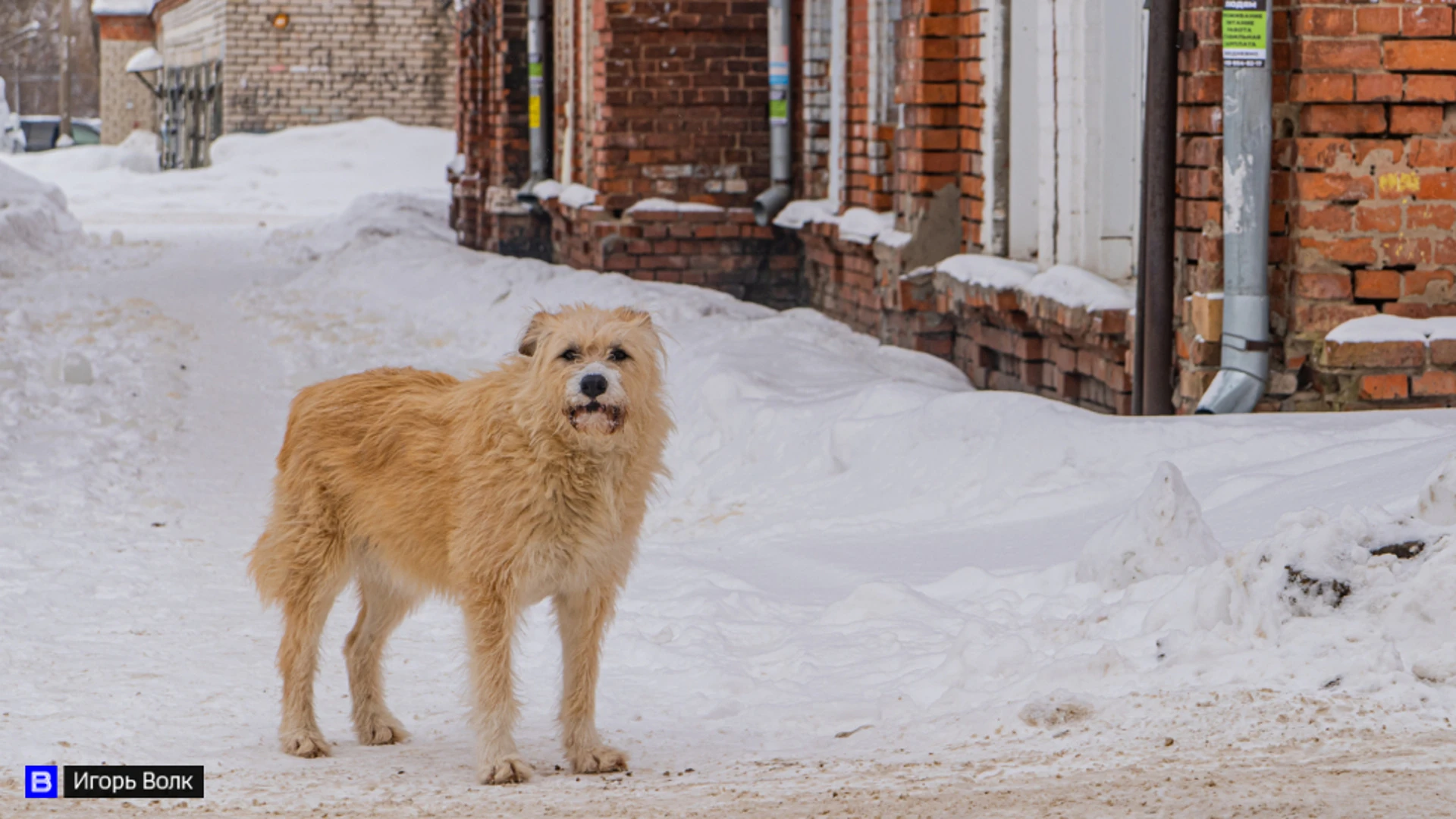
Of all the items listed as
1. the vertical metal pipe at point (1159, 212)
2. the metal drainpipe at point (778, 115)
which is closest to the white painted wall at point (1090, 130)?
the vertical metal pipe at point (1159, 212)

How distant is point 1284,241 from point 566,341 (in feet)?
11.4

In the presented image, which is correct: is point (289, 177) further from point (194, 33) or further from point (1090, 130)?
point (1090, 130)

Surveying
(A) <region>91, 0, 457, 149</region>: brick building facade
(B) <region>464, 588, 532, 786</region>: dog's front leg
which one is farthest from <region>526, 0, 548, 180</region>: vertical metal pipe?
(A) <region>91, 0, 457, 149</region>: brick building facade

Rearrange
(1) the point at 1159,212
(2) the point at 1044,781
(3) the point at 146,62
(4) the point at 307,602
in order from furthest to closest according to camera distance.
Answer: (3) the point at 146,62 < (1) the point at 1159,212 < (4) the point at 307,602 < (2) the point at 1044,781

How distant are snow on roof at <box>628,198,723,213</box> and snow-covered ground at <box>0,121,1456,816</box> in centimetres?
335

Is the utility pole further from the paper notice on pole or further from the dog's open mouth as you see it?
the dog's open mouth

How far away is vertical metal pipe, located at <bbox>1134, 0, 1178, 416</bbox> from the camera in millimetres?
6547

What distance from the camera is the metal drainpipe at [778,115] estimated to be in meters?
12.2

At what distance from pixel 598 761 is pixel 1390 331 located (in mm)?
3564

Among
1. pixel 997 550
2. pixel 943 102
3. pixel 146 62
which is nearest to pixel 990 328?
pixel 943 102

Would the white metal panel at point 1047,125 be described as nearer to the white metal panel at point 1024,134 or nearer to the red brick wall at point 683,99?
the white metal panel at point 1024,134

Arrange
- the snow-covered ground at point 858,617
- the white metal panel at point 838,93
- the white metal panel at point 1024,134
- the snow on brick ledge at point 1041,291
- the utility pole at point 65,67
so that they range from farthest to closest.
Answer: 1. the utility pole at point 65,67
2. the white metal panel at point 838,93
3. the white metal panel at point 1024,134
4. the snow on brick ledge at point 1041,291
5. the snow-covered ground at point 858,617

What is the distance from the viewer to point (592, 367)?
388 cm

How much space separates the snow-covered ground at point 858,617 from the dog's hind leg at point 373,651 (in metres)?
0.08
